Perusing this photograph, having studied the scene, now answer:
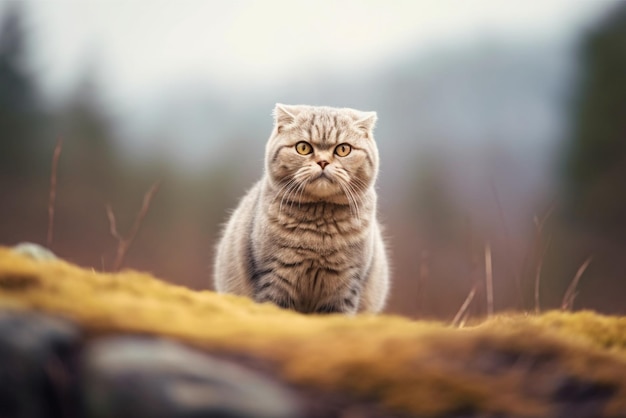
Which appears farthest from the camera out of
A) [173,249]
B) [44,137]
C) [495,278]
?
[173,249]

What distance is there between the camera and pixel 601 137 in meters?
5.45

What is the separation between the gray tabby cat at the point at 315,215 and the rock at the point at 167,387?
131 cm

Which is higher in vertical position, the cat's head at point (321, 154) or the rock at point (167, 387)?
the cat's head at point (321, 154)

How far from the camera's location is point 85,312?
148 centimetres

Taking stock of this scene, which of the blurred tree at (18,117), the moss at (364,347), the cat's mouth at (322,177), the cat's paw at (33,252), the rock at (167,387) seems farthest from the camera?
the blurred tree at (18,117)

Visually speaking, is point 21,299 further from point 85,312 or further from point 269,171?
point 269,171

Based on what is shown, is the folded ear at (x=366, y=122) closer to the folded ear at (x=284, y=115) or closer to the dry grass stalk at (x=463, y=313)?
the folded ear at (x=284, y=115)

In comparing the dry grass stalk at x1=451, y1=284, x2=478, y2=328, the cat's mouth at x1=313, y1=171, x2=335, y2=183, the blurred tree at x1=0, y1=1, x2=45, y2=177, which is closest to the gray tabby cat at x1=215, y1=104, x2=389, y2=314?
the cat's mouth at x1=313, y1=171, x2=335, y2=183

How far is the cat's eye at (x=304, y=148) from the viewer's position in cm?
278

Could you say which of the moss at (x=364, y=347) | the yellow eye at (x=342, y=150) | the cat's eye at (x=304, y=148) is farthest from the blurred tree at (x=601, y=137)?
the moss at (x=364, y=347)

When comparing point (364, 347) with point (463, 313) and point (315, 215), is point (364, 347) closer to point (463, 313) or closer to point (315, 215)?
point (315, 215)

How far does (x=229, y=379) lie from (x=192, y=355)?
0.39ft

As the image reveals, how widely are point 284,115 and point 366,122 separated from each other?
40 centimetres

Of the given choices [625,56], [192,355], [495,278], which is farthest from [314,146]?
[625,56]
